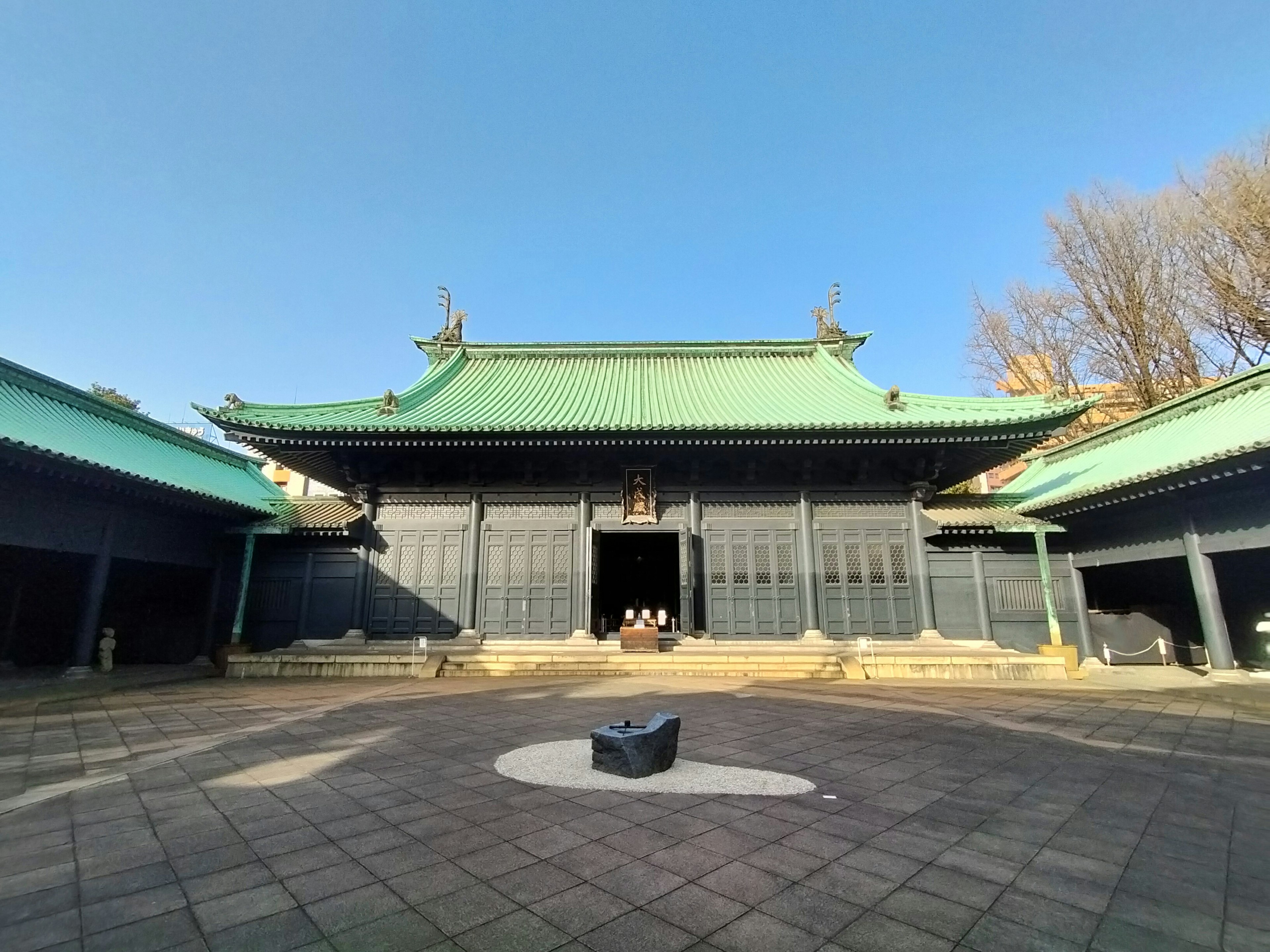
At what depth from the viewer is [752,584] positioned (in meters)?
15.1

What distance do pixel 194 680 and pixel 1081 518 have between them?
2193 cm

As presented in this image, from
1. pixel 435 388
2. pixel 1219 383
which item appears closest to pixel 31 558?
pixel 435 388

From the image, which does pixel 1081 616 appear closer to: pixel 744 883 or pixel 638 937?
pixel 744 883

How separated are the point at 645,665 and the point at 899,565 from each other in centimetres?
720

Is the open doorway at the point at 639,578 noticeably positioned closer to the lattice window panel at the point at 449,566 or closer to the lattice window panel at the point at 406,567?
the lattice window panel at the point at 449,566

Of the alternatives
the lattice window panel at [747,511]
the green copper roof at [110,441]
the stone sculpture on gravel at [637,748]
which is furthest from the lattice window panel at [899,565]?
the green copper roof at [110,441]

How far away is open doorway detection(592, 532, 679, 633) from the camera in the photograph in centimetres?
2092

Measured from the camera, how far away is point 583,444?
1462 cm

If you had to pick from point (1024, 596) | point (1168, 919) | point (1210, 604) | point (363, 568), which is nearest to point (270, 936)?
point (1168, 919)

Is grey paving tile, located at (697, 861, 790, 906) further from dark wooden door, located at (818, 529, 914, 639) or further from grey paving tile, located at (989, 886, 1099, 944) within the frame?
dark wooden door, located at (818, 529, 914, 639)

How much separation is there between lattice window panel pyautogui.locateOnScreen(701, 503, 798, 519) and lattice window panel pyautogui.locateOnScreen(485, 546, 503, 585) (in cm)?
558

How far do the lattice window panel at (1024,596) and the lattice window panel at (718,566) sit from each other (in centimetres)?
705

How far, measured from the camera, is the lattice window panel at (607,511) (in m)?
15.6

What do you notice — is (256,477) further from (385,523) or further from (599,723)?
(599,723)
